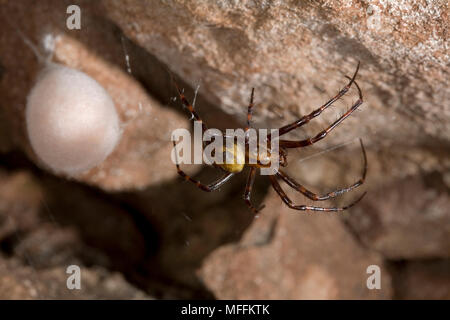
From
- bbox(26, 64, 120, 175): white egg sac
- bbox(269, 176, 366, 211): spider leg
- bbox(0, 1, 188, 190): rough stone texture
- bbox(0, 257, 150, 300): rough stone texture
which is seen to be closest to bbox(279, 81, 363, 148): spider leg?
bbox(269, 176, 366, 211): spider leg

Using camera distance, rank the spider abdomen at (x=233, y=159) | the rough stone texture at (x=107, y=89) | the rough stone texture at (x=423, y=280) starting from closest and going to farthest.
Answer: the rough stone texture at (x=107, y=89) < the spider abdomen at (x=233, y=159) < the rough stone texture at (x=423, y=280)

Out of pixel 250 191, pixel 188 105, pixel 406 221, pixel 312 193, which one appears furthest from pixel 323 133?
pixel 406 221

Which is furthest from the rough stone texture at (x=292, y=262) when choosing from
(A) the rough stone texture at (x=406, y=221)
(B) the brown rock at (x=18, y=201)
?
(B) the brown rock at (x=18, y=201)

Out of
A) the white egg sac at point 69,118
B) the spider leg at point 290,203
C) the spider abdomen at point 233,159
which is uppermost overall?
the white egg sac at point 69,118

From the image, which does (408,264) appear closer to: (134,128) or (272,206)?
(272,206)

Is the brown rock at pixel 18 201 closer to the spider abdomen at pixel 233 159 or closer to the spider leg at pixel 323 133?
the spider abdomen at pixel 233 159
